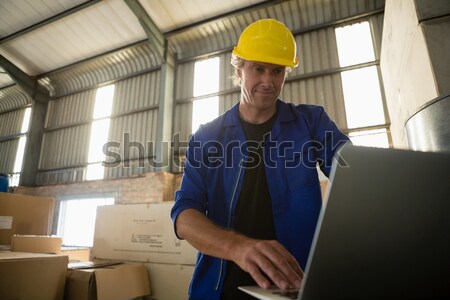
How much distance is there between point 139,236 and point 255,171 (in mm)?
2519

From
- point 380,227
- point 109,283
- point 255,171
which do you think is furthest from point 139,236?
point 380,227

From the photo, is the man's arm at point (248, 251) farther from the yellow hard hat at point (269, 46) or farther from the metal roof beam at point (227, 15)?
the metal roof beam at point (227, 15)

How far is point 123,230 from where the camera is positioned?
339 centimetres

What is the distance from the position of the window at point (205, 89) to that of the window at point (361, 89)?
9.62 ft

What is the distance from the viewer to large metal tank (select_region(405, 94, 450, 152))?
1.19m

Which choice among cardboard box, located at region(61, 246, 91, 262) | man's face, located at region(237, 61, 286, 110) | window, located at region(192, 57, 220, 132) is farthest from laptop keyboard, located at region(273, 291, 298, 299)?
window, located at region(192, 57, 220, 132)

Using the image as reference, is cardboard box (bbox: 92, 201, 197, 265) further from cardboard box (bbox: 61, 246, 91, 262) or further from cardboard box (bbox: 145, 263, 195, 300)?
cardboard box (bbox: 61, 246, 91, 262)

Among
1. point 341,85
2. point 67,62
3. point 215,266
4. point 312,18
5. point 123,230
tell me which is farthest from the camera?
point 67,62

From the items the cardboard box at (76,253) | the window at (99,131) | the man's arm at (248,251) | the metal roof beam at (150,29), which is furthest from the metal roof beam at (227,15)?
the man's arm at (248,251)

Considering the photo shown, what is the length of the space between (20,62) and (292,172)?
34.2ft

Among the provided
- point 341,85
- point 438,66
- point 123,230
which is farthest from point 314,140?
point 341,85

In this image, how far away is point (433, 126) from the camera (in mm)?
1264

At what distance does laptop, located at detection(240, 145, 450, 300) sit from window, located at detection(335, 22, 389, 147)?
519 centimetres

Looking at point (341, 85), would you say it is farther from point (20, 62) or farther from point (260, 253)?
point (20, 62)
